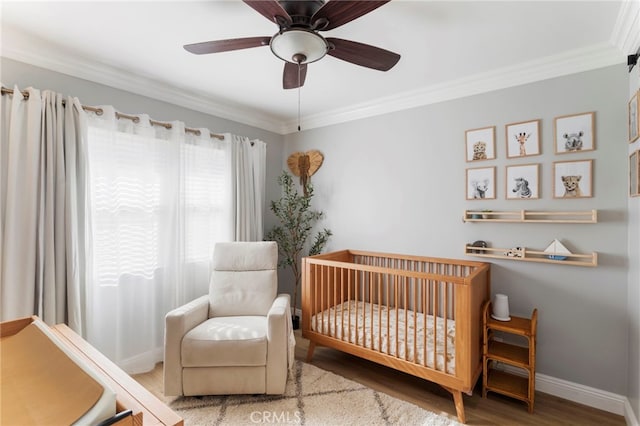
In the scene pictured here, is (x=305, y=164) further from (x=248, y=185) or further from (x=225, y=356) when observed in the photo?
(x=225, y=356)

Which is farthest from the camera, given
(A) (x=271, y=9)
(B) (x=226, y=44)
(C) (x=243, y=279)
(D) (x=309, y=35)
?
(C) (x=243, y=279)

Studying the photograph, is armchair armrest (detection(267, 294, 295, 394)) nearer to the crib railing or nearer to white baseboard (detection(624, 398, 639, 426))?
the crib railing

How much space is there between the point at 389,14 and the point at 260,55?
0.95 metres

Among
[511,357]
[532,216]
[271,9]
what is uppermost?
[271,9]

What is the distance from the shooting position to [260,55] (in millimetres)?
2193

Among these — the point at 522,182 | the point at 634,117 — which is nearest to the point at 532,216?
the point at 522,182

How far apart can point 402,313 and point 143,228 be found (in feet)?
7.88

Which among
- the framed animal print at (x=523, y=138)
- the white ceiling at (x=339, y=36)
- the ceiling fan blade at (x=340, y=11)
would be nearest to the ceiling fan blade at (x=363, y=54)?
the ceiling fan blade at (x=340, y=11)

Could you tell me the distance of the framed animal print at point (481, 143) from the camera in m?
2.48

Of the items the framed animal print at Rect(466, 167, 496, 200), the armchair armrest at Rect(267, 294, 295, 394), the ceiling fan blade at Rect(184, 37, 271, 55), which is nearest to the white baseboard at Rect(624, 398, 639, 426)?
the framed animal print at Rect(466, 167, 496, 200)

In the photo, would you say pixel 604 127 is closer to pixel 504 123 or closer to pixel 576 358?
pixel 504 123

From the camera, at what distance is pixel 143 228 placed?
259 cm

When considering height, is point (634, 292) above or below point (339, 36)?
below

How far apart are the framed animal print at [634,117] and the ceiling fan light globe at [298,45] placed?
1.77 metres
